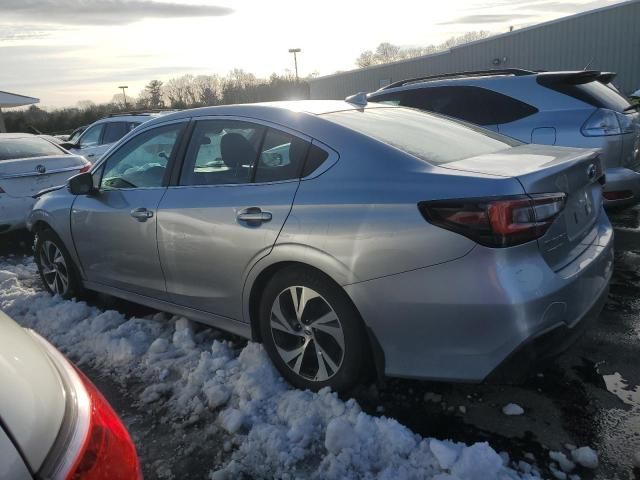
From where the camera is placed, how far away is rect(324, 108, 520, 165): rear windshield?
2.92 meters

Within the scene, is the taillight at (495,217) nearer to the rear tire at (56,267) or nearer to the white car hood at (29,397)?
the white car hood at (29,397)

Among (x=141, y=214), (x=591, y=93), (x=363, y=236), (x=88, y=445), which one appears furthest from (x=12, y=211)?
(x=591, y=93)

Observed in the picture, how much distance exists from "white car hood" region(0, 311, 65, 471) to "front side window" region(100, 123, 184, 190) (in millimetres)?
2274

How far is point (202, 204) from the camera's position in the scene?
3359 mm

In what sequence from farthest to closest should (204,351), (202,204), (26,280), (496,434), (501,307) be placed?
(26,280)
(204,351)
(202,204)
(496,434)
(501,307)

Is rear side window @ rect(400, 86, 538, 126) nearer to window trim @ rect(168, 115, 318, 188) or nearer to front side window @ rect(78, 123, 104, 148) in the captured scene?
window trim @ rect(168, 115, 318, 188)

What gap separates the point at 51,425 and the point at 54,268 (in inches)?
160

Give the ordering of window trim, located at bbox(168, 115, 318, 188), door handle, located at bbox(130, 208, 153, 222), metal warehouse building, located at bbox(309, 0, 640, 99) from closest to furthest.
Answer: window trim, located at bbox(168, 115, 318, 188) → door handle, located at bbox(130, 208, 153, 222) → metal warehouse building, located at bbox(309, 0, 640, 99)

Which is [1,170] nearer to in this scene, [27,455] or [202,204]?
[202,204]

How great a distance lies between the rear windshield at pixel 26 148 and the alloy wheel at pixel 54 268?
313cm

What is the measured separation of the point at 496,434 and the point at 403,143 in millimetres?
1521

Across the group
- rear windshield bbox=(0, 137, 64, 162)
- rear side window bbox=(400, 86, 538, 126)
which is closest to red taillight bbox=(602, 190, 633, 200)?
rear side window bbox=(400, 86, 538, 126)

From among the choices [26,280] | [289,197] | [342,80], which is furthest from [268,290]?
[342,80]

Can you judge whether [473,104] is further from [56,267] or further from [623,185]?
[56,267]
